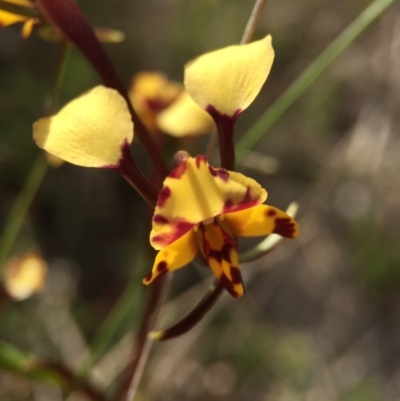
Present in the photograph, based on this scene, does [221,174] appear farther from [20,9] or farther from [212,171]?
[20,9]

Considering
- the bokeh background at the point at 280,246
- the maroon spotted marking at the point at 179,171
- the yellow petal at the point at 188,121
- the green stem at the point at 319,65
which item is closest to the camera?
the maroon spotted marking at the point at 179,171

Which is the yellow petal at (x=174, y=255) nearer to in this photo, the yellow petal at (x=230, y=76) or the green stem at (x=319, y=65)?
the yellow petal at (x=230, y=76)

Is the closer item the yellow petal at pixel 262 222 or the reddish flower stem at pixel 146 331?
the yellow petal at pixel 262 222

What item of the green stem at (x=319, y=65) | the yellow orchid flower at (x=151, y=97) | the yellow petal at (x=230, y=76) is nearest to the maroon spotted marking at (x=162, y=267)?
the yellow petal at (x=230, y=76)

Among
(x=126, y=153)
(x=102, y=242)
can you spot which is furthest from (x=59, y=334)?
(x=126, y=153)

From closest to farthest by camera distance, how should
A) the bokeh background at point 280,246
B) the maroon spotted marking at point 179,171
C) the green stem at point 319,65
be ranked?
the maroon spotted marking at point 179,171, the green stem at point 319,65, the bokeh background at point 280,246

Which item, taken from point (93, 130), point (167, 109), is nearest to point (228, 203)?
point (93, 130)

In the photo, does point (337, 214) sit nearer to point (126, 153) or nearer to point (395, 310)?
point (395, 310)
